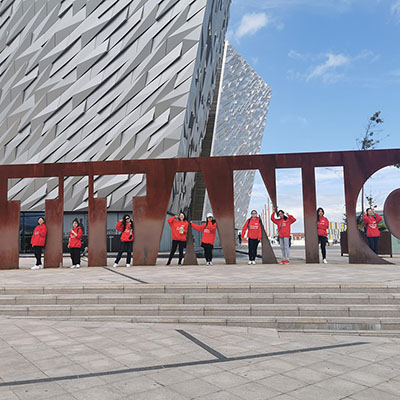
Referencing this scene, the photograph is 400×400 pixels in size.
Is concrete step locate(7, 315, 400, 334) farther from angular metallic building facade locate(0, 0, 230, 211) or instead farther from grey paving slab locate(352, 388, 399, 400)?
angular metallic building facade locate(0, 0, 230, 211)

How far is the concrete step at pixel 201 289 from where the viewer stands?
6.49 metres

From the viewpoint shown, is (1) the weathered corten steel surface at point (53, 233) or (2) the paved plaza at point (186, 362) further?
(1) the weathered corten steel surface at point (53, 233)

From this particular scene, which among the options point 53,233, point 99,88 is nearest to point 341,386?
point 53,233

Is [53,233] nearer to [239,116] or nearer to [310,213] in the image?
[310,213]

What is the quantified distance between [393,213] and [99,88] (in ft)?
50.6

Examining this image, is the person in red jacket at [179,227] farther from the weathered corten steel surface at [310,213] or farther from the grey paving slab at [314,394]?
the grey paving slab at [314,394]

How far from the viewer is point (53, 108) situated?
67.6 feet

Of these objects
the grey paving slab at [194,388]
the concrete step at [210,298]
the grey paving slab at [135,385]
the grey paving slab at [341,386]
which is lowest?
the grey paving slab at [341,386]

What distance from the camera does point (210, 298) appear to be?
6449 mm

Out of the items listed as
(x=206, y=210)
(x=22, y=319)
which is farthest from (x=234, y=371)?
(x=206, y=210)

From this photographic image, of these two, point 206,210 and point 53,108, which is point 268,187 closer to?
point 53,108

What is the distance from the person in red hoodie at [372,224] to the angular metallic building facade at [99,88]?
1019cm

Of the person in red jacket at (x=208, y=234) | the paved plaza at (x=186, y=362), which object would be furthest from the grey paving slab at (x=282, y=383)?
the person in red jacket at (x=208, y=234)

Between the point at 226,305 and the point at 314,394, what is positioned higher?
the point at 226,305
